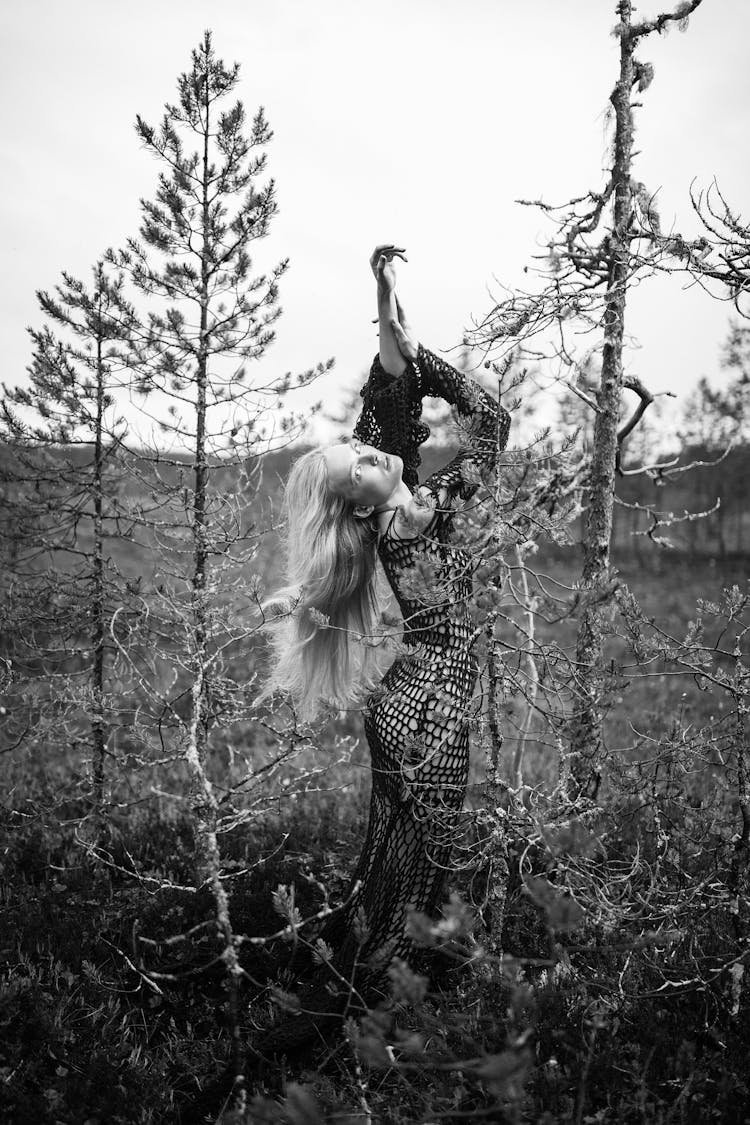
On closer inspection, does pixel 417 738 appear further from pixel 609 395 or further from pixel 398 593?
pixel 609 395

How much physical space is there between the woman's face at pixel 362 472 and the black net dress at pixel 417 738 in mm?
187

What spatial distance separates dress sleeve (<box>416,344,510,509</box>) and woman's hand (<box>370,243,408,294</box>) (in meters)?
0.34

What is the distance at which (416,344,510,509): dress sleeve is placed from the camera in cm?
314

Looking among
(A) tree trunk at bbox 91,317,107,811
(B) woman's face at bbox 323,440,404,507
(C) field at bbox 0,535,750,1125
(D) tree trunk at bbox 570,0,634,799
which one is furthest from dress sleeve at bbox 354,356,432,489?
(A) tree trunk at bbox 91,317,107,811

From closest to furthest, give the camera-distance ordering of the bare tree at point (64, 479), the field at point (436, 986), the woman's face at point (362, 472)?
1. the field at point (436, 986)
2. the woman's face at point (362, 472)
3. the bare tree at point (64, 479)

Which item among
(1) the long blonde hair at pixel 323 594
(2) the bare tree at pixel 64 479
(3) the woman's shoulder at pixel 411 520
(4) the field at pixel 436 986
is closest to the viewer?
(4) the field at pixel 436 986

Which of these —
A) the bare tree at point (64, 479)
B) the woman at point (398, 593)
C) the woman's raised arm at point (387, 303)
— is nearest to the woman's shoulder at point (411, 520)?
the woman at point (398, 593)

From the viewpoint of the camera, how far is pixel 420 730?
10.5ft

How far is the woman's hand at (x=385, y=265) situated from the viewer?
10.1 ft

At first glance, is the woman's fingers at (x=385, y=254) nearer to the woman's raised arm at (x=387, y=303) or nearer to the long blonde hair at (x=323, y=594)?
the woman's raised arm at (x=387, y=303)

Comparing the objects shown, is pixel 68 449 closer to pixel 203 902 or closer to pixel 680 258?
pixel 203 902

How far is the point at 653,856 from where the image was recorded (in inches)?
171

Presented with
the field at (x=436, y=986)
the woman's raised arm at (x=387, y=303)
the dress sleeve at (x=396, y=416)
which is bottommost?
the field at (x=436, y=986)

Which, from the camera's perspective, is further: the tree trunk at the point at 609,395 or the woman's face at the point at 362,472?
the tree trunk at the point at 609,395
